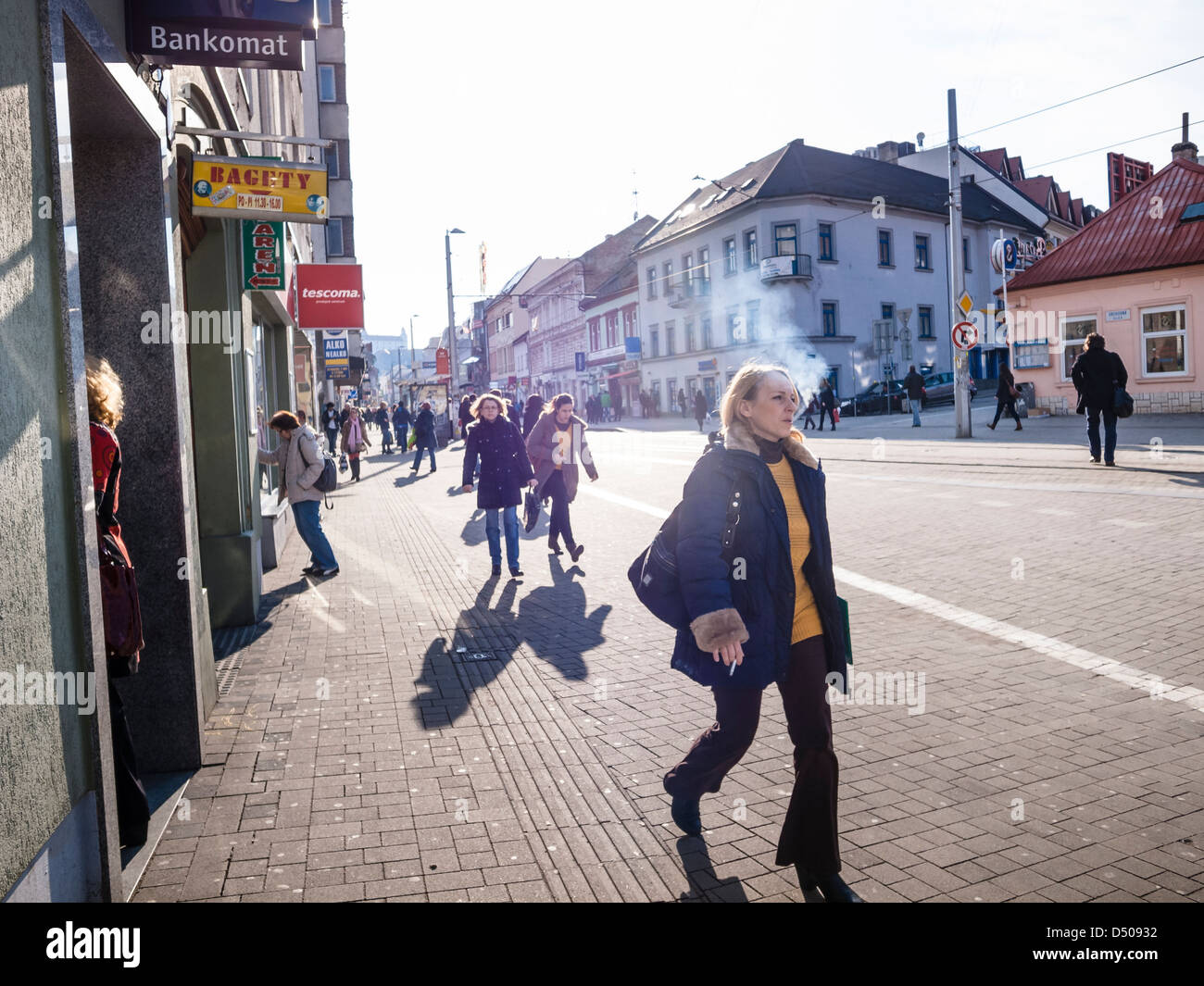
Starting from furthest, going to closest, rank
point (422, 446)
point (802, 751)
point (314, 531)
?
point (422, 446) < point (314, 531) < point (802, 751)

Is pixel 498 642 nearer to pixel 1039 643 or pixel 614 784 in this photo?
pixel 614 784

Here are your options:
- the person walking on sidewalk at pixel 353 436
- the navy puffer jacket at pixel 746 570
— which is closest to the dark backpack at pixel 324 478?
the navy puffer jacket at pixel 746 570

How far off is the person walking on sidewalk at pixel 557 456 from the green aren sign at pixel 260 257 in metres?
3.03

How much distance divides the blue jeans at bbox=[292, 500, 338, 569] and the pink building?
2267 centimetres

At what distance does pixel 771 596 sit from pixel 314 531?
7464 mm

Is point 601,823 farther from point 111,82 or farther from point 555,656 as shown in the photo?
point 111,82

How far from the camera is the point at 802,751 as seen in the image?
3.29 meters

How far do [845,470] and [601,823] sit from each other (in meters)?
14.1

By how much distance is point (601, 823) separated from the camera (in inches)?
153

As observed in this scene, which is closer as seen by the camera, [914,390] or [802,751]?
[802,751]

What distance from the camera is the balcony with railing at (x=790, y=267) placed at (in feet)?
140

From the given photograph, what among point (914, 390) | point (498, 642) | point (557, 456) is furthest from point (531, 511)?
point (914, 390)
